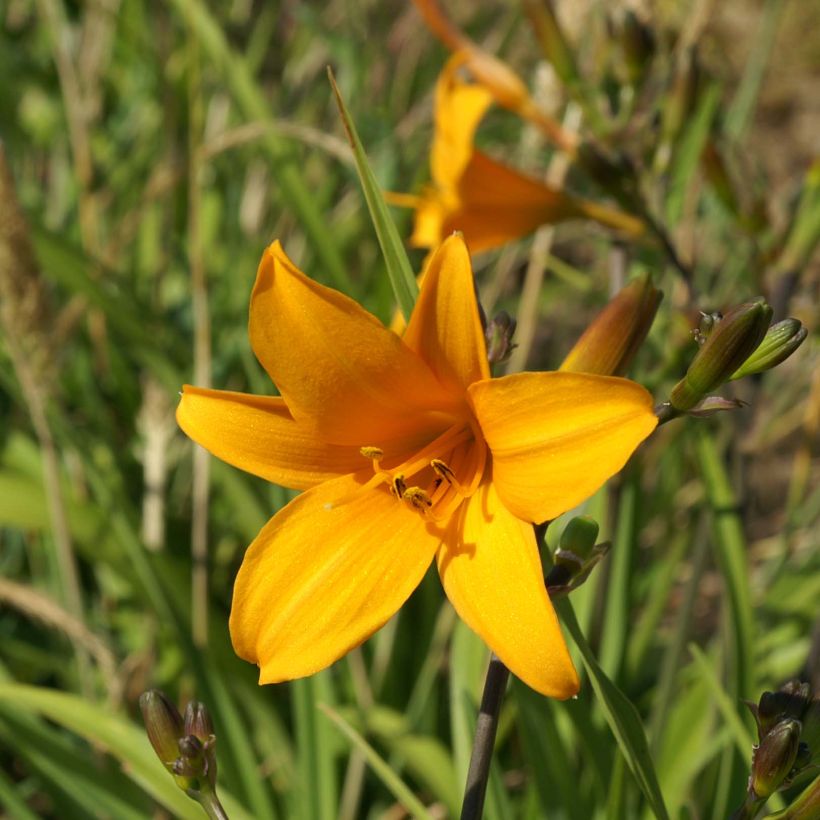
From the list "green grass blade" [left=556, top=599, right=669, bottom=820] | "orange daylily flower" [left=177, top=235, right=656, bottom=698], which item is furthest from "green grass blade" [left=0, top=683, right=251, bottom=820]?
"green grass blade" [left=556, top=599, right=669, bottom=820]

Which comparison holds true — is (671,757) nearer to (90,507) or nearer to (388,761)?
(388,761)

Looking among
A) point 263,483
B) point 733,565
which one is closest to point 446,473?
point 733,565

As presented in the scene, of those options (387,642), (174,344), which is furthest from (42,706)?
(174,344)

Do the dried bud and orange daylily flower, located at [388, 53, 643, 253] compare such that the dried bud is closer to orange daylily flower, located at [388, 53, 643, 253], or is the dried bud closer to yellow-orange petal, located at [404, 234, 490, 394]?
yellow-orange petal, located at [404, 234, 490, 394]

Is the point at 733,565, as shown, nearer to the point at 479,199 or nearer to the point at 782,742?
the point at 782,742

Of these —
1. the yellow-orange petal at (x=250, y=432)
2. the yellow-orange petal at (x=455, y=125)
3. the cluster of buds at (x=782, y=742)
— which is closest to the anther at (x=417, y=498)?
the yellow-orange petal at (x=250, y=432)
